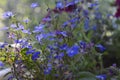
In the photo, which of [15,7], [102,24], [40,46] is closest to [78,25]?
[40,46]

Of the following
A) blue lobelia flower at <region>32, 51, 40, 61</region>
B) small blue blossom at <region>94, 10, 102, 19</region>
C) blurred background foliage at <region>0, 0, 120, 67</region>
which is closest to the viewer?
blue lobelia flower at <region>32, 51, 40, 61</region>

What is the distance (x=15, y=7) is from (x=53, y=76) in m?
1.42

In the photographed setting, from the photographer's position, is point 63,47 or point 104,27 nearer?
point 63,47

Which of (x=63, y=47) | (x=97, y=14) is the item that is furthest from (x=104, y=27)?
(x=63, y=47)

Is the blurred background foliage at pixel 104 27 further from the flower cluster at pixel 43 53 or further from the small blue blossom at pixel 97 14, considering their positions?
the flower cluster at pixel 43 53

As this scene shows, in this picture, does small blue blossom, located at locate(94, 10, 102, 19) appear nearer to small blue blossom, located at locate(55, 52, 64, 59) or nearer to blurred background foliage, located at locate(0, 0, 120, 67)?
blurred background foliage, located at locate(0, 0, 120, 67)

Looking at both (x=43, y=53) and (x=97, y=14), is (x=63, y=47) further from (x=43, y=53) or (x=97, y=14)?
(x=97, y=14)

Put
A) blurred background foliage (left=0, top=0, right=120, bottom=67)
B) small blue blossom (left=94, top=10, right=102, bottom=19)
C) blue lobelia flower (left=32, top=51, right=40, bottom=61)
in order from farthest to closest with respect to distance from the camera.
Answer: small blue blossom (left=94, top=10, right=102, bottom=19), blurred background foliage (left=0, top=0, right=120, bottom=67), blue lobelia flower (left=32, top=51, right=40, bottom=61)

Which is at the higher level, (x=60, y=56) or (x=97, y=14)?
(x=97, y=14)

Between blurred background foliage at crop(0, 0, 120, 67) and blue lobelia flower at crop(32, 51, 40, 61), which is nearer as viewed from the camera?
blue lobelia flower at crop(32, 51, 40, 61)

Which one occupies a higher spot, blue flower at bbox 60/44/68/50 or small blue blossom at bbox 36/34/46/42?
small blue blossom at bbox 36/34/46/42

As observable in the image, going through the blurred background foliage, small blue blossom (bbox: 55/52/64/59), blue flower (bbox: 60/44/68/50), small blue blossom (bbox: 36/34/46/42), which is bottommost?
small blue blossom (bbox: 55/52/64/59)

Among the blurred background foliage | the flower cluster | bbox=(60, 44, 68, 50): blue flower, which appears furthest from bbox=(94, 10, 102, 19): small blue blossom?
bbox=(60, 44, 68, 50): blue flower

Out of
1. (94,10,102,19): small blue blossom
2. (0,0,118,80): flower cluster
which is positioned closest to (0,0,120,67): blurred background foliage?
(94,10,102,19): small blue blossom
